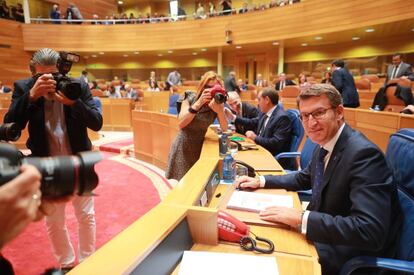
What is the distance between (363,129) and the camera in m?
3.97

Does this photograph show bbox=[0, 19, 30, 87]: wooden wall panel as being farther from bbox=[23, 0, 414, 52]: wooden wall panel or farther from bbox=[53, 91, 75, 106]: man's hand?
bbox=[53, 91, 75, 106]: man's hand

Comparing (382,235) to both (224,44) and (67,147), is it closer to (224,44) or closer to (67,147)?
(67,147)

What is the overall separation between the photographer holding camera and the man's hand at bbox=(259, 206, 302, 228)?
91cm

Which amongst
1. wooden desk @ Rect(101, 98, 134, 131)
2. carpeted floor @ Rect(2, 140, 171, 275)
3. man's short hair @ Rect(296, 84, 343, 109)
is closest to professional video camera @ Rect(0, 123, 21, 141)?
carpeted floor @ Rect(2, 140, 171, 275)

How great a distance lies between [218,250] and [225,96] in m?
1.34

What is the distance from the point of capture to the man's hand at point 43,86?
1508 millimetres

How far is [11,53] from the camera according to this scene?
1202 centimetres

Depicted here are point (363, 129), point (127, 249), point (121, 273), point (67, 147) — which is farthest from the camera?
point (363, 129)

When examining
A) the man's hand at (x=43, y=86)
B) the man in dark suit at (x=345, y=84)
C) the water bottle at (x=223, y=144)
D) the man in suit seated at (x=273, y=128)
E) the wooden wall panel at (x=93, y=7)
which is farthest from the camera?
the wooden wall panel at (x=93, y=7)

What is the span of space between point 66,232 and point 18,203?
5.57 ft

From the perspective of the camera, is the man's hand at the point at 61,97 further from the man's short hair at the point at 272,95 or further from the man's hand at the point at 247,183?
the man's short hair at the point at 272,95

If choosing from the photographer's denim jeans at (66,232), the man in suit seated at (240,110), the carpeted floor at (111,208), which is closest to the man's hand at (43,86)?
the carpeted floor at (111,208)

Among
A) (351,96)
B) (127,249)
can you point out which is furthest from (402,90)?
(127,249)

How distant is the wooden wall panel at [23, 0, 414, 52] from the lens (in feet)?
25.2
